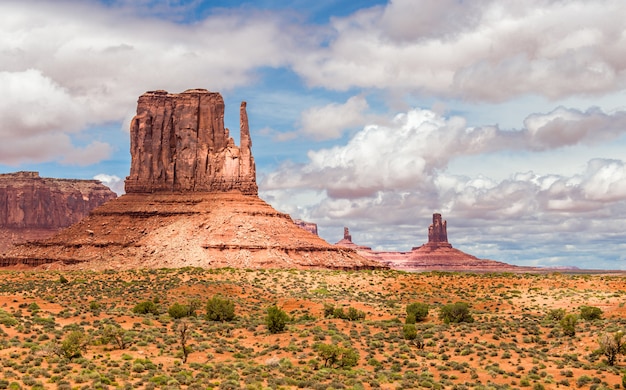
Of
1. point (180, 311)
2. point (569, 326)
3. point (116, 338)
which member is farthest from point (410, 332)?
point (180, 311)

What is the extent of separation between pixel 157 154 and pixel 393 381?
10706 cm

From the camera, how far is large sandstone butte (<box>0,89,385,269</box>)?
377 feet

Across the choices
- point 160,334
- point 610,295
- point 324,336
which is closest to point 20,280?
point 160,334

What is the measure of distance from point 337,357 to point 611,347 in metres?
16.6

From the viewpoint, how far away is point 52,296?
2840 inches

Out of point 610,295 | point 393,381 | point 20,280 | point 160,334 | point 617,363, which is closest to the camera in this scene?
point 393,381

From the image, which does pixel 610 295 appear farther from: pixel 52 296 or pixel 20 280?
pixel 20 280

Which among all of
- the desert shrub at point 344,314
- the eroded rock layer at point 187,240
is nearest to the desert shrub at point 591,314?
the desert shrub at point 344,314

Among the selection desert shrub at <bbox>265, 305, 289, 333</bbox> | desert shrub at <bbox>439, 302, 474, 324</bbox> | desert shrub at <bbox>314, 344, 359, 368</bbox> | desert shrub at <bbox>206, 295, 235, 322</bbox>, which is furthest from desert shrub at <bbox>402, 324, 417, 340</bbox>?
desert shrub at <bbox>206, 295, 235, 322</bbox>

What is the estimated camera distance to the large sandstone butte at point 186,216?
115000 millimetres

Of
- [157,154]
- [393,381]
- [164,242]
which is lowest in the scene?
[393,381]

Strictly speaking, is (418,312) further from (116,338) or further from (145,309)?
(116,338)

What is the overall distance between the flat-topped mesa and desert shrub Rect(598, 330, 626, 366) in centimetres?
9217

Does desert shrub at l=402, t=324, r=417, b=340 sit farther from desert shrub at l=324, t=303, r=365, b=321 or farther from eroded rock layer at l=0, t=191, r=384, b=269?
eroded rock layer at l=0, t=191, r=384, b=269
